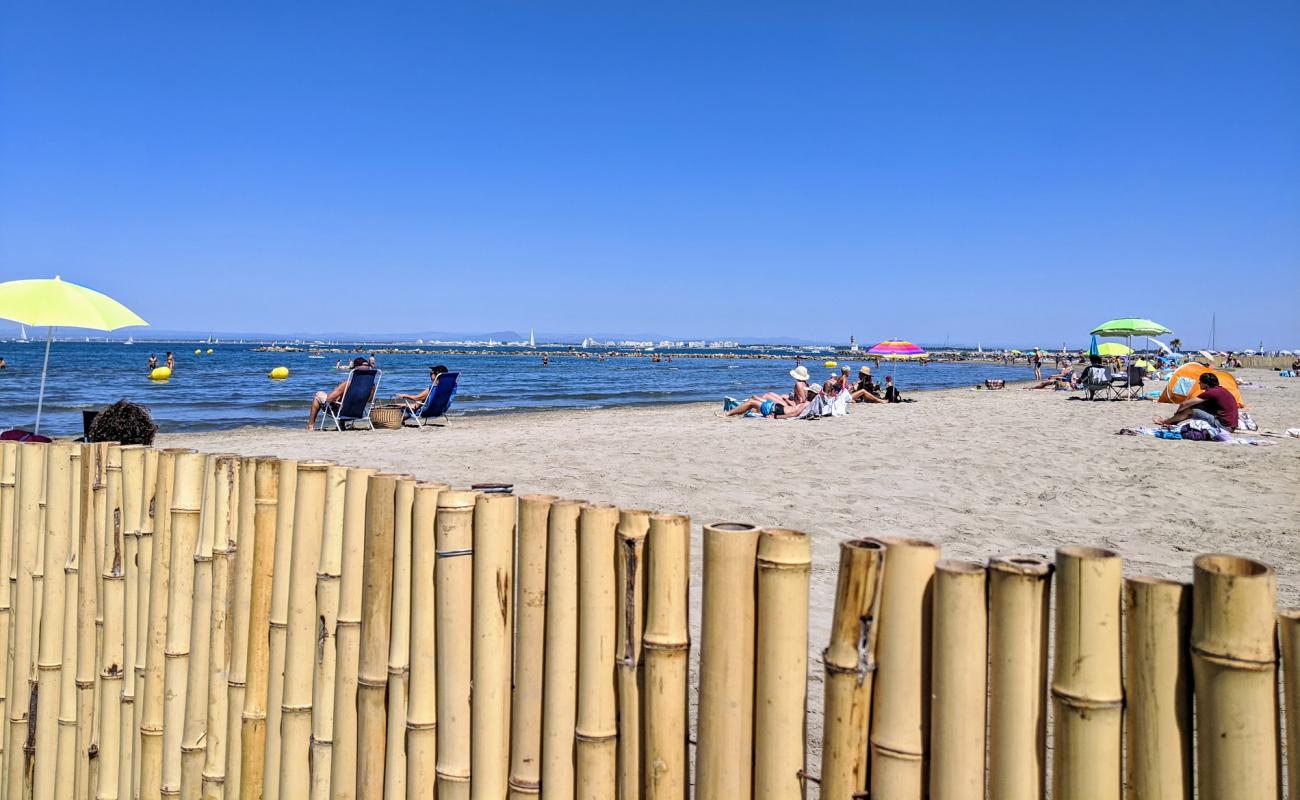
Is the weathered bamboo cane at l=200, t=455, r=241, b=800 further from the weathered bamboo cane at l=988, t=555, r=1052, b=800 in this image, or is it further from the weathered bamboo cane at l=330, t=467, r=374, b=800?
the weathered bamboo cane at l=988, t=555, r=1052, b=800

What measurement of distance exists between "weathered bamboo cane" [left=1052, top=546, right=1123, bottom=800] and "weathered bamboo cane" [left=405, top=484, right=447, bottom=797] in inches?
56.0

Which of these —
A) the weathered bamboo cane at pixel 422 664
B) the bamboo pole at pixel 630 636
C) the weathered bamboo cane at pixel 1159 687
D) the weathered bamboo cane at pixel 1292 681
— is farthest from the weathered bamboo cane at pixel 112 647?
the weathered bamboo cane at pixel 1292 681

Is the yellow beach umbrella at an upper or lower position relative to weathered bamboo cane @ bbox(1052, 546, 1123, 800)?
upper

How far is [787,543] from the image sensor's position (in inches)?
66.1

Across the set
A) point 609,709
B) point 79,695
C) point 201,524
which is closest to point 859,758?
point 609,709

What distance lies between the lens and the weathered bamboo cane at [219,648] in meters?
2.52

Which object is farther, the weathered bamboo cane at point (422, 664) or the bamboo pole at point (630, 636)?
the weathered bamboo cane at point (422, 664)

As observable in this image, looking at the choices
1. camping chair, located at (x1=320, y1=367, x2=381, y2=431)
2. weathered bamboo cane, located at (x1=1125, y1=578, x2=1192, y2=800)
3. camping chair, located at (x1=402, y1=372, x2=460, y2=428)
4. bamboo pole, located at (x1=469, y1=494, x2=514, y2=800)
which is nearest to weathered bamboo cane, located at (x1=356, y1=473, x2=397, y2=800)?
bamboo pole, located at (x1=469, y1=494, x2=514, y2=800)

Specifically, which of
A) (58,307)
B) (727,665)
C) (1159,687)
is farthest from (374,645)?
(58,307)

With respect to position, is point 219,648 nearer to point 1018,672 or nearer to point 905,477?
point 1018,672

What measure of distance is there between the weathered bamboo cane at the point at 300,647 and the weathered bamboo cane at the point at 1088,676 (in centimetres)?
187

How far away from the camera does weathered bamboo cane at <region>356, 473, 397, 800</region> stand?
2.20 metres

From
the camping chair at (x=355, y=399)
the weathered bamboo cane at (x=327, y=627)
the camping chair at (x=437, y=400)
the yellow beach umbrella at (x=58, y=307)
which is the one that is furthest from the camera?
the camping chair at (x=437, y=400)

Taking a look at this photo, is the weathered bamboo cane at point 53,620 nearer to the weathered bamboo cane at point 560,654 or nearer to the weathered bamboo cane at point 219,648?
the weathered bamboo cane at point 219,648
